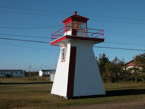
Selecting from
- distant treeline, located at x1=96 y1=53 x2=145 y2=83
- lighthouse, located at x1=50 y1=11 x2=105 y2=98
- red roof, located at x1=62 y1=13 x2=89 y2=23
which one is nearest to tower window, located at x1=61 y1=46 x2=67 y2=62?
lighthouse, located at x1=50 y1=11 x2=105 y2=98

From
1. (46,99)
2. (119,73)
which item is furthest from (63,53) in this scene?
(119,73)

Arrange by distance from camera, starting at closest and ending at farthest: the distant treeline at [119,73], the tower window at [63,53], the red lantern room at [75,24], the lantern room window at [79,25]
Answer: the red lantern room at [75,24], the lantern room window at [79,25], the tower window at [63,53], the distant treeline at [119,73]

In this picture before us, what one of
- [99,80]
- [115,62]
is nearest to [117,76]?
[115,62]

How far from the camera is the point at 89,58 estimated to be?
16.7m

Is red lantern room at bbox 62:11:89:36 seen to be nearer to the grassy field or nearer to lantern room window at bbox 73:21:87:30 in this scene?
lantern room window at bbox 73:21:87:30

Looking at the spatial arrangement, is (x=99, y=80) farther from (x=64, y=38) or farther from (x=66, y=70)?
(x=64, y=38)

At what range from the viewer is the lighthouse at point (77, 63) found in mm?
15516

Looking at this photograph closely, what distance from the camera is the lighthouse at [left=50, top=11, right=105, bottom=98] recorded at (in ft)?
50.9

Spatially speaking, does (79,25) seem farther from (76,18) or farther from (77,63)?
(77,63)

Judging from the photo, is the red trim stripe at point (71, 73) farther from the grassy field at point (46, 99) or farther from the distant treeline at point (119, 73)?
the distant treeline at point (119, 73)

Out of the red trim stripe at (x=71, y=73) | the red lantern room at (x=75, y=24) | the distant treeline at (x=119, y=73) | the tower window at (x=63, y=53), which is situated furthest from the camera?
the distant treeline at (x=119, y=73)

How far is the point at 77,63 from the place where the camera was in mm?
16031

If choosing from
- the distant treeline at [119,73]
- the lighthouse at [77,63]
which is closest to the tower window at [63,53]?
the lighthouse at [77,63]

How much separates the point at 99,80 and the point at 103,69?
1028 inches
